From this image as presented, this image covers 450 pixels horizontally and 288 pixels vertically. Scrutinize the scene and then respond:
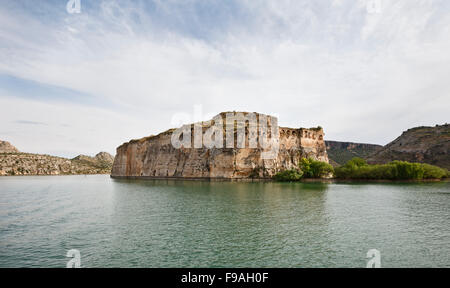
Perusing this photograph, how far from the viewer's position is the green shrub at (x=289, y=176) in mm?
65556

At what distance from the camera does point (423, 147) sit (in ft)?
295

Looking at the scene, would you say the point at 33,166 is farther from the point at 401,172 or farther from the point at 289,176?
the point at 401,172

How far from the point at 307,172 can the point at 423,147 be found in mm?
52508

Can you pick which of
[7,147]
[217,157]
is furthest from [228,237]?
[7,147]

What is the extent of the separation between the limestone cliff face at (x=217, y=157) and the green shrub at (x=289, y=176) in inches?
158

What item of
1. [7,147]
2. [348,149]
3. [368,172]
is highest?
[7,147]

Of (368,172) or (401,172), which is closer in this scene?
(401,172)

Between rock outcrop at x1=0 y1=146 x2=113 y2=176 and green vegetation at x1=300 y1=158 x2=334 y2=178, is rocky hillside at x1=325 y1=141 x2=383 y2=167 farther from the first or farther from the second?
rock outcrop at x1=0 y1=146 x2=113 y2=176

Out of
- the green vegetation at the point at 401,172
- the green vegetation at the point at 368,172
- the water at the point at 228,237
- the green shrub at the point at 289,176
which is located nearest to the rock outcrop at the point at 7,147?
the green shrub at the point at 289,176

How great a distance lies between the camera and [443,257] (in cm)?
1122

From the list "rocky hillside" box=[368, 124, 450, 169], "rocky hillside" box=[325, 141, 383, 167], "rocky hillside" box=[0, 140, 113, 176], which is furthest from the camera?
"rocky hillside" box=[325, 141, 383, 167]

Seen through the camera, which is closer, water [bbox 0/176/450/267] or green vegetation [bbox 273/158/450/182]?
water [bbox 0/176/450/267]

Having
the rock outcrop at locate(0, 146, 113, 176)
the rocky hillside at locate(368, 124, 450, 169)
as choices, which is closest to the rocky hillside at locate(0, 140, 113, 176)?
the rock outcrop at locate(0, 146, 113, 176)

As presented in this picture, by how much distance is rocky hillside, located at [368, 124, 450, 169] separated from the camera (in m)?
81.8
